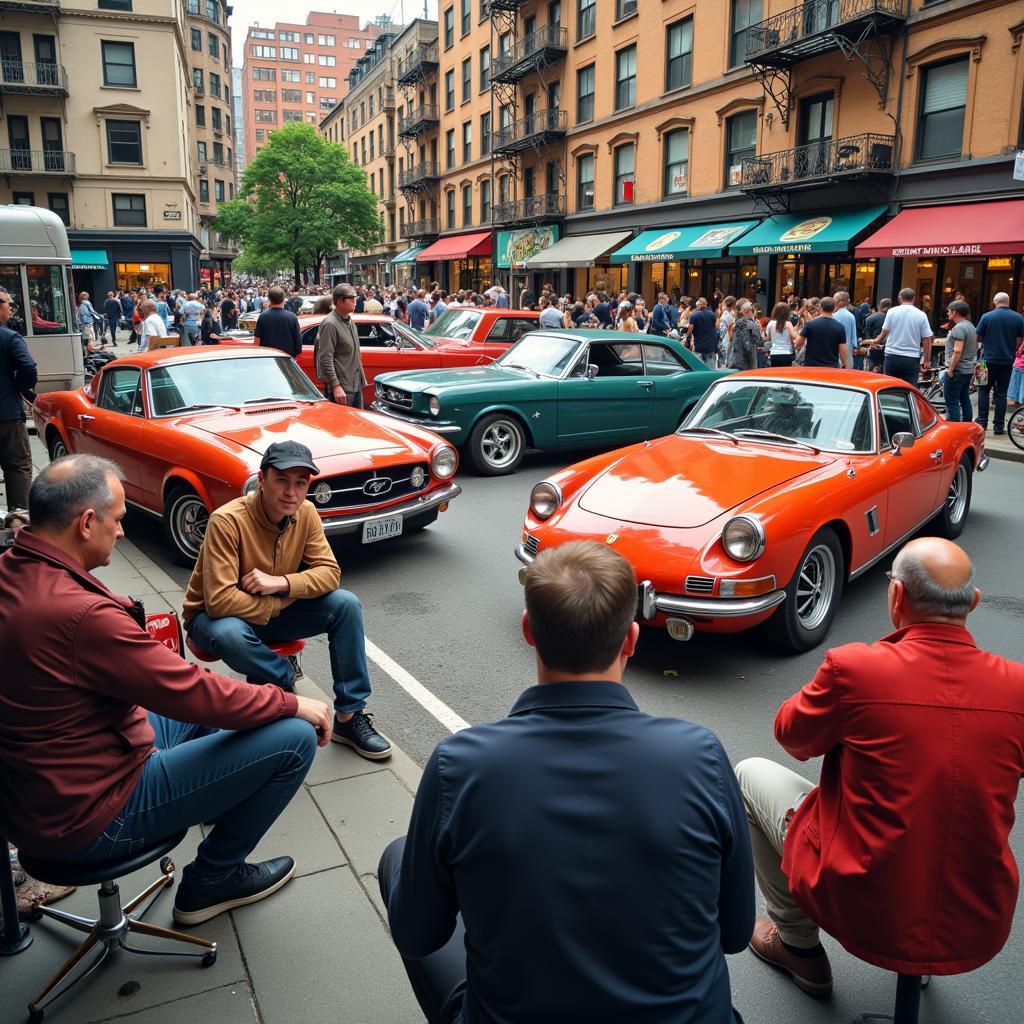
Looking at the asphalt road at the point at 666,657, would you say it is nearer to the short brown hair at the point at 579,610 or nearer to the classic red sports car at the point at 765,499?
the classic red sports car at the point at 765,499

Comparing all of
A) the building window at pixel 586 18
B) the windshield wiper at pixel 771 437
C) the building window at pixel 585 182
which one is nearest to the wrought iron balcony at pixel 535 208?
the building window at pixel 585 182

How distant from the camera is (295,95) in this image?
133 meters

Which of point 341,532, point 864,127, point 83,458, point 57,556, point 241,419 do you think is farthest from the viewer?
point 864,127

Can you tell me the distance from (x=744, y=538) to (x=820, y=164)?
19729 mm

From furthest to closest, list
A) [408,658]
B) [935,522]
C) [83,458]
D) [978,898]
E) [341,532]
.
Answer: [935,522] → [341,532] → [408,658] → [83,458] → [978,898]

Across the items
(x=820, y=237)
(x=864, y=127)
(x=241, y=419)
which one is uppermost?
(x=864, y=127)

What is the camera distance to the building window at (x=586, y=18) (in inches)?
1249

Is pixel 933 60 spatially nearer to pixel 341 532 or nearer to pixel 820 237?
pixel 820 237

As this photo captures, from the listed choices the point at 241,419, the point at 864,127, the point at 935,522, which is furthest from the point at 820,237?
the point at 241,419

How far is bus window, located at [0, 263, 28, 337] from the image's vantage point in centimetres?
1442

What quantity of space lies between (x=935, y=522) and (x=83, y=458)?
7333 millimetres

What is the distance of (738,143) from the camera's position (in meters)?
25.3

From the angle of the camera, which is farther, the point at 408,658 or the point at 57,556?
the point at 408,658

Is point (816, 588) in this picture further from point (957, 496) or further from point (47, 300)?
point (47, 300)
